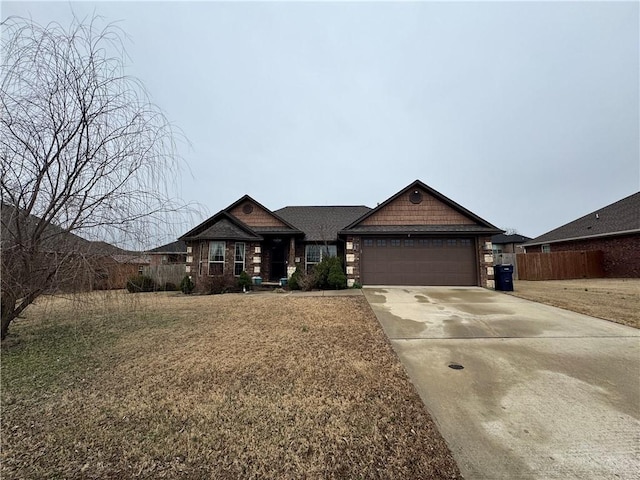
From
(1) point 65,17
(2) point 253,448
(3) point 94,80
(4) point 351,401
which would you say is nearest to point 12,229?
(3) point 94,80

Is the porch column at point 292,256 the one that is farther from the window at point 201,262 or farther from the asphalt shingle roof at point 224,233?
the window at point 201,262

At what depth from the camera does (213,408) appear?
3.04 meters

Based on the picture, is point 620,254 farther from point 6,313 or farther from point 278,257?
point 6,313

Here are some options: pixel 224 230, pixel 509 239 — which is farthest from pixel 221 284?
pixel 509 239

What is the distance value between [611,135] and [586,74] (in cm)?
961

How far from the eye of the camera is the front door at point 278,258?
55.5ft

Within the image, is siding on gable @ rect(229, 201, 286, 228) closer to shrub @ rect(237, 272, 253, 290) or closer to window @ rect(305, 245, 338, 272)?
window @ rect(305, 245, 338, 272)

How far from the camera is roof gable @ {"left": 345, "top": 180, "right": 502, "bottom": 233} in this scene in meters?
14.3

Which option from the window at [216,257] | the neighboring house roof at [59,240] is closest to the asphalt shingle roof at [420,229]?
the window at [216,257]

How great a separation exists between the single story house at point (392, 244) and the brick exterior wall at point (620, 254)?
1046 centimetres

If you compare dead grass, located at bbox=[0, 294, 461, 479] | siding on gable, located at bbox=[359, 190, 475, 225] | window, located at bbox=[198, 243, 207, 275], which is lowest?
dead grass, located at bbox=[0, 294, 461, 479]

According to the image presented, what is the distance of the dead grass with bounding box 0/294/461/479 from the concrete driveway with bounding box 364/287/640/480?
358mm

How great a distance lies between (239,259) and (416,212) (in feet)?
32.1

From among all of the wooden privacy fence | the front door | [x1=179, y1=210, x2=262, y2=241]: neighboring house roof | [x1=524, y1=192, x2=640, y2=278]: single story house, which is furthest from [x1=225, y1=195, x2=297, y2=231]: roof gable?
[x1=524, y1=192, x2=640, y2=278]: single story house
